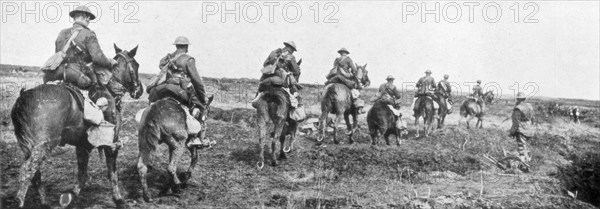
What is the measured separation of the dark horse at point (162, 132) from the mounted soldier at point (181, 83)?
18 cm

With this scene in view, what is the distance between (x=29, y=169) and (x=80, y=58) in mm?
1779

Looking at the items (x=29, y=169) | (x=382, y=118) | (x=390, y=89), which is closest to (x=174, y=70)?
(x=29, y=169)

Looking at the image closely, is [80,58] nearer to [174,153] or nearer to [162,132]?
[162,132]

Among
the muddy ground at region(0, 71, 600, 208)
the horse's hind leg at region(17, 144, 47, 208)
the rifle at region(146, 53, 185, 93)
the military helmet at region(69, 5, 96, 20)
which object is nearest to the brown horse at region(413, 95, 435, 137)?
the muddy ground at region(0, 71, 600, 208)

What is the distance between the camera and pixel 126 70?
730cm

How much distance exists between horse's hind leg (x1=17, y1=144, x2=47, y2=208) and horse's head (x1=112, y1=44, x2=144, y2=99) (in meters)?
1.99

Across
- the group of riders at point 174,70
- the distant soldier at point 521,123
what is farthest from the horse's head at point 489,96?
the group of riders at point 174,70

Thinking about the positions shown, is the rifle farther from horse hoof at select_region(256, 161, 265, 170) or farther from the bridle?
horse hoof at select_region(256, 161, 265, 170)

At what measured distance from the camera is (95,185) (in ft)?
24.0

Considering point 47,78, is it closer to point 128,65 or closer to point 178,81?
point 128,65

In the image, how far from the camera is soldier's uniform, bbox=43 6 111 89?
6.26m

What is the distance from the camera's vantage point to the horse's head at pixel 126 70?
23.6ft

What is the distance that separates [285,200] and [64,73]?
3437mm

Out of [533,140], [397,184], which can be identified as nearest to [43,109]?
[397,184]
